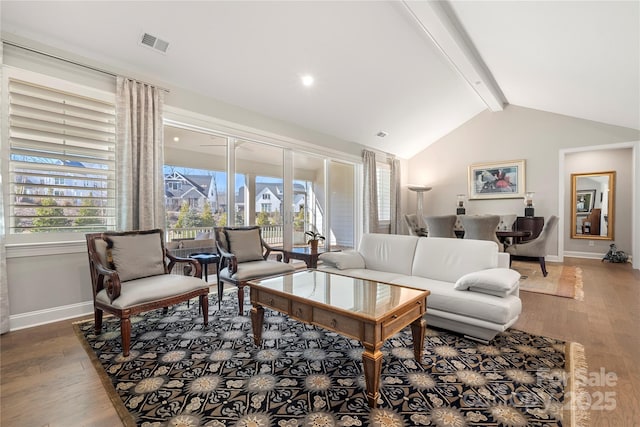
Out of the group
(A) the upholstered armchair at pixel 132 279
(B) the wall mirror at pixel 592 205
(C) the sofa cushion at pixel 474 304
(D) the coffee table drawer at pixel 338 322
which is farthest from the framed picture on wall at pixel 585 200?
(A) the upholstered armchair at pixel 132 279

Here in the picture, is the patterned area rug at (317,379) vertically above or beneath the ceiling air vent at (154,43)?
beneath

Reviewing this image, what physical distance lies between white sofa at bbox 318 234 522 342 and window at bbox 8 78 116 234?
96.6 inches

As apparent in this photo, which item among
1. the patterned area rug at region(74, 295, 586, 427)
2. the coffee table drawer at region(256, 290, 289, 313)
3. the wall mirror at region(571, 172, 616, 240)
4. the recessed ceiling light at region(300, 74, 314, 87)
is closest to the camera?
the patterned area rug at region(74, 295, 586, 427)

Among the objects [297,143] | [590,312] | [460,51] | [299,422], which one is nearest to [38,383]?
[299,422]

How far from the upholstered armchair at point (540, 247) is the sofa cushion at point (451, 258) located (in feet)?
8.62

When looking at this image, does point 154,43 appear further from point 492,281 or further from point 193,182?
point 492,281

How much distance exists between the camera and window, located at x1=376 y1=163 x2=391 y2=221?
695 centimetres

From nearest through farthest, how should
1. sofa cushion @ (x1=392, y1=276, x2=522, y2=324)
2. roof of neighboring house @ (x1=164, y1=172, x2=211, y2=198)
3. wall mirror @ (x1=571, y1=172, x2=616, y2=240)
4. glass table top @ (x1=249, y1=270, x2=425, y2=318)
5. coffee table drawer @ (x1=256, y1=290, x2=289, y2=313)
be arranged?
1. glass table top @ (x1=249, y1=270, x2=425, y2=318)
2. coffee table drawer @ (x1=256, y1=290, x2=289, y2=313)
3. sofa cushion @ (x1=392, y1=276, x2=522, y2=324)
4. roof of neighboring house @ (x1=164, y1=172, x2=211, y2=198)
5. wall mirror @ (x1=571, y1=172, x2=616, y2=240)

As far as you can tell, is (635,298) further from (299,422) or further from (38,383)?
(38,383)

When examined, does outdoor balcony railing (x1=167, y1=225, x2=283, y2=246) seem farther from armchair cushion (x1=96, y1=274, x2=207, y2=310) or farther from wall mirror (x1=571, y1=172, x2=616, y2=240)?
wall mirror (x1=571, y1=172, x2=616, y2=240)

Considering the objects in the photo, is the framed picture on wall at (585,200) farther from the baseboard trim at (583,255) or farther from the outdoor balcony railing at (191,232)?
the outdoor balcony railing at (191,232)

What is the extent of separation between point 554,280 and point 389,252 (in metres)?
2.95

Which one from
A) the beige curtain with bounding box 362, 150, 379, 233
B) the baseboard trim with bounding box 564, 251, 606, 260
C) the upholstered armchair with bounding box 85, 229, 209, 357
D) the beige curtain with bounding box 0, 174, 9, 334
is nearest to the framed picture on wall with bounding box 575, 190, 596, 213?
the baseboard trim with bounding box 564, 251, 606, 260

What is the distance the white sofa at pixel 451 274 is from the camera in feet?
7.34
